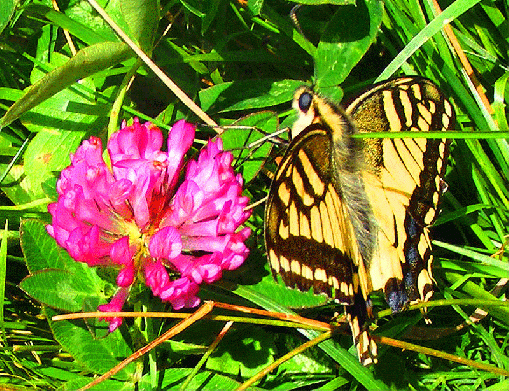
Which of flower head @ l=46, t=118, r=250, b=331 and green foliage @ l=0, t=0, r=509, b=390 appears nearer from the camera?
flower head @ l=46, t=118, r=250, b=331

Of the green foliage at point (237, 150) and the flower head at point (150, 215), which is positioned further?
the green foliage at point (237, 150)

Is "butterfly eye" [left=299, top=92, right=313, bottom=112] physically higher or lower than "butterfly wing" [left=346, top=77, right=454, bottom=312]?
higher

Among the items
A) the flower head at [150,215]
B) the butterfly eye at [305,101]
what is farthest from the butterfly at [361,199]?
the flower head at [150,215]

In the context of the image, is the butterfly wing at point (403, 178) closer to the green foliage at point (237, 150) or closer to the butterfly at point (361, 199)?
the butterfly at point (361, 199)

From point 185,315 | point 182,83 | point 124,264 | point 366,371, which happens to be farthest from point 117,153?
point 366,371

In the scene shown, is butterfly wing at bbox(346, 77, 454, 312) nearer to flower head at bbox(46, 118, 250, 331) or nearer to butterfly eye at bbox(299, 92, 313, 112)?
butterfly eye at bbox(299, 92, 313, 112)

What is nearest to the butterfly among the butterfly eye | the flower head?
the butterfly eye

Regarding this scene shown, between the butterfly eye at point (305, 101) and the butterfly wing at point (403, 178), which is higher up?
the butterfly eye at point (305, 101)
